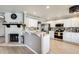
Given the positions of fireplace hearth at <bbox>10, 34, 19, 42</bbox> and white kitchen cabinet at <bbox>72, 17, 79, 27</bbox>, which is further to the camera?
fireplace hearth at <bbox>10, 34, 19, 42</bbox>

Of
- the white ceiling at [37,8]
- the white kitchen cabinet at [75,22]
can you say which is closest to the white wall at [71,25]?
the white kitchen cabinet at [75,22]

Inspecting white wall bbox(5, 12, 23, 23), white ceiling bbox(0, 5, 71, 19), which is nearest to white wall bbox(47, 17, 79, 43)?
white ceiling bbox(0, 5, 71, 19)

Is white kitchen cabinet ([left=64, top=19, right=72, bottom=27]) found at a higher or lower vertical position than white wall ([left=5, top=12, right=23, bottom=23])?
lower

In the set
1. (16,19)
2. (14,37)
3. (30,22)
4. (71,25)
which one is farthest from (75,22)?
(14,37)

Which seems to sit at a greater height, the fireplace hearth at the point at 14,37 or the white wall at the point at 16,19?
the white wall at the point at 16,19

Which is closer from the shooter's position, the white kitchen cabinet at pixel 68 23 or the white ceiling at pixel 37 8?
the white ceiling at pixel 37 8

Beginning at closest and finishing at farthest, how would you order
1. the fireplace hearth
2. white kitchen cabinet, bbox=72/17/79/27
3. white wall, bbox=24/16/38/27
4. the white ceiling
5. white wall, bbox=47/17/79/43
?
1. the white ceiling
2. white wall, bbox=47/17/79/43
3. white kitchen cabinet, bbox=72/17/79/27
4. the fireplace hearth
5. white wall, bbox=24/16/38/27

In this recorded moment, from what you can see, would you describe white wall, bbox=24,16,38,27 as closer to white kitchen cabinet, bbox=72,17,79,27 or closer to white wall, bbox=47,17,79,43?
white wall, bbox=47,17,79,43

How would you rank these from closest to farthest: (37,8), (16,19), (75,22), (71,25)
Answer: (37,8) < (75,22) < (16,19) < (71,25)

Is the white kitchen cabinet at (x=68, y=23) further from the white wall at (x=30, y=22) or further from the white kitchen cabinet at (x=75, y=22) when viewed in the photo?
the white wall at (x=30, y=22)

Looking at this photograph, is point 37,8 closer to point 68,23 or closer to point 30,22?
point 30,22

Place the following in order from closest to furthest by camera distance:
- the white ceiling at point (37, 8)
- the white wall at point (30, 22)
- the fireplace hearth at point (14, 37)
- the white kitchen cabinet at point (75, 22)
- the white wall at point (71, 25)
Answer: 1. the white ceiling at point (37, 8)
2. the white wall at point (71, 25)
3. the white kitchen cabinet at point (75, 22)
4. the fireplace hearth at point (14, 37)
5. the white wall at point (30, 22)

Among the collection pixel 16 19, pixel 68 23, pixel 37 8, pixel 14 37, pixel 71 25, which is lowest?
pixel 14 37
